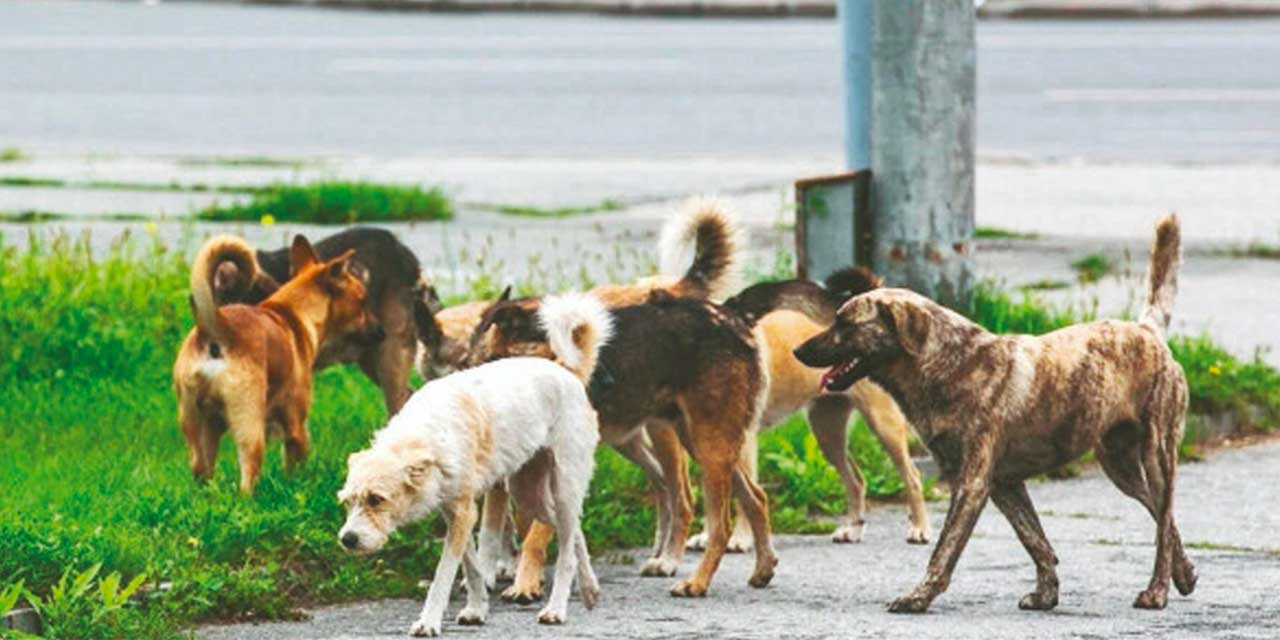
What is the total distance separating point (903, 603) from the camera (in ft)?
26.8

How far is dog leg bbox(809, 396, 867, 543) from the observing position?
9578 millimetres

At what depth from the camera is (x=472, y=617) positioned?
26.3 ft

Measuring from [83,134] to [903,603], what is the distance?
523 inches

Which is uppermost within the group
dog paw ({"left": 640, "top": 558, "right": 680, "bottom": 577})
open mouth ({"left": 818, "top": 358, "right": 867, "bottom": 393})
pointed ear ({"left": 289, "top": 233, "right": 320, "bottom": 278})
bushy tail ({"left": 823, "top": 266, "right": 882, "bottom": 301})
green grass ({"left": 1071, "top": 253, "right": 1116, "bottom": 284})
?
bushy tail ({"left": 823, "top": 266, "right": 882, "bottom": 301})

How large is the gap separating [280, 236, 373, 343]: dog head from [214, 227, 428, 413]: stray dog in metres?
0.05

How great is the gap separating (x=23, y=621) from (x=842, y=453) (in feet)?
10.3

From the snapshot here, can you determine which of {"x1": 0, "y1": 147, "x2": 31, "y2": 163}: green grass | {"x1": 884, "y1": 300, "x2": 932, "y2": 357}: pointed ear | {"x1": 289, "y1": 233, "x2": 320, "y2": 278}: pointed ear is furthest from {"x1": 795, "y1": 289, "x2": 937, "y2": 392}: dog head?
{"x1": 0, "y1": 147, "x2": 31, "y2": 163}: green grass

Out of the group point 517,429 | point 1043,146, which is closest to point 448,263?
point 517,429

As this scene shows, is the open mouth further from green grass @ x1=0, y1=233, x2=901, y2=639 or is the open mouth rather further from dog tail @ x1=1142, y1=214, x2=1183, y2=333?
green grass @ x1=0, y1=233, x2=901, y2=639

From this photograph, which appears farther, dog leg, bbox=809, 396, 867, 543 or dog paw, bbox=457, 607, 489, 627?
dog leg, bbox=809, 396, 867, 543

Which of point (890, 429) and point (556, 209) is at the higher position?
point (890, 429)

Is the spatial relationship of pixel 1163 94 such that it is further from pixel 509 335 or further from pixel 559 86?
pixel 509 335

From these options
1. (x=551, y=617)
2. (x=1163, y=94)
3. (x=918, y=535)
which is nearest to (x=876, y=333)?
(x=551, y=617)

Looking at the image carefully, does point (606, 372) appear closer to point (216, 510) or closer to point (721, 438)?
point (721, 438)
